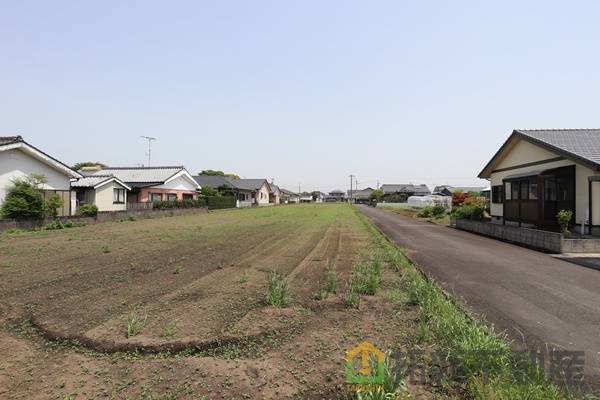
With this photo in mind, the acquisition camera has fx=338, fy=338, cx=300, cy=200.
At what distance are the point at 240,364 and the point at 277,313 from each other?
4.66 feet

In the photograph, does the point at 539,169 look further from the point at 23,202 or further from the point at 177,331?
the point at 23,202

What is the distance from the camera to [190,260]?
28.2 ft

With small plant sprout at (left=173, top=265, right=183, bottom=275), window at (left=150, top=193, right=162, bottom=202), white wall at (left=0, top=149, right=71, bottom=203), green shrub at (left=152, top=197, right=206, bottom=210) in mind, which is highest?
white wall at (left=0, top=149, right=71, bottom=203)

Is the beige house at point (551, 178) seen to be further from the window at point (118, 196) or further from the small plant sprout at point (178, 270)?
the window at point (118, 196)

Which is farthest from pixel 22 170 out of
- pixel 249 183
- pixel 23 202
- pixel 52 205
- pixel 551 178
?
pixel 249 183

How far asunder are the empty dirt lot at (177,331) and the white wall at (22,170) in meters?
12.7

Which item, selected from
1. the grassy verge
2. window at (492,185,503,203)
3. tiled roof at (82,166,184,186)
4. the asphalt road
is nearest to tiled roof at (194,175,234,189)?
tiled roof at (82,166,184,186)

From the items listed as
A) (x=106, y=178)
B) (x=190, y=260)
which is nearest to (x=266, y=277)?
(x=190, y=260)

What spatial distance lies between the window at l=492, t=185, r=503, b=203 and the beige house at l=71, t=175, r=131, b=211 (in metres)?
27.6

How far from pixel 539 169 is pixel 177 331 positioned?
18.0 meters

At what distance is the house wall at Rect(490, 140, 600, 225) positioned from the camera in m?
12.9

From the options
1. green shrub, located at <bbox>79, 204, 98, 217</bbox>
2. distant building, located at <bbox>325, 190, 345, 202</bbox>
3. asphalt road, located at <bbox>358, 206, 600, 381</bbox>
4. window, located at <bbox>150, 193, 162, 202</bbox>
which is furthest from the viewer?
distant building, located at <bbox>325, 190, 345, 202</bbox>

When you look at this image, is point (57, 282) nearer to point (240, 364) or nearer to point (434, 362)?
point (240, 364)

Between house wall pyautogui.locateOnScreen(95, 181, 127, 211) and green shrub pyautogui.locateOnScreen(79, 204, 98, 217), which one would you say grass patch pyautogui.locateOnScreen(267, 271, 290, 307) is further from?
house wall pyautogui.locateOnScreen(95, 181, 127, 211)
